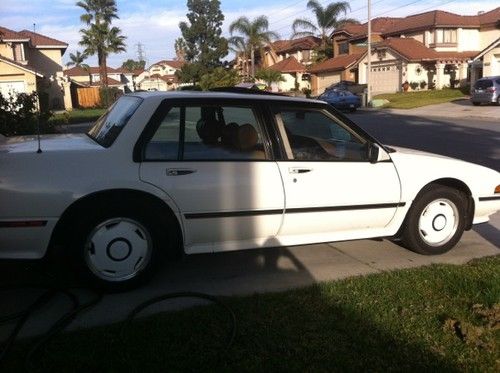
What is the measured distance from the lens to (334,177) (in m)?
4.74

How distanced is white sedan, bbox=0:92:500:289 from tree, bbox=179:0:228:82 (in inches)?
2747

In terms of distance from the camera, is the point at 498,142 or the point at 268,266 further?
the point at 498,142

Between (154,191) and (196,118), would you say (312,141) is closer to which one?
(196,118)

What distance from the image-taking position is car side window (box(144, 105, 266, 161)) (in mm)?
4387

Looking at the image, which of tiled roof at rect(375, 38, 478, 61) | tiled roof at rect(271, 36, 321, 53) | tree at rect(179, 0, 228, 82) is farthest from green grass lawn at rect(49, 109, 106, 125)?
tree at rect(179, 0, 228, 82)

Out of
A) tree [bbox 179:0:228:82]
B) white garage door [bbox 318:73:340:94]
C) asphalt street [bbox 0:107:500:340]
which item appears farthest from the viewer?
tree [bbox 179:0:228:82]

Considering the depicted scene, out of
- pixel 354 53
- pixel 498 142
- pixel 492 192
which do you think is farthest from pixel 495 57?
pixel 492 192

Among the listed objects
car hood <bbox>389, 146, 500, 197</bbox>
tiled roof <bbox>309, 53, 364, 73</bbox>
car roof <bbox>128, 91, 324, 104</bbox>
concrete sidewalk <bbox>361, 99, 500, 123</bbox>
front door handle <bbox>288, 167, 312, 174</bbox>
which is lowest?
concrete sidewalk <bbox>361, 99, 500, 123</bbox>

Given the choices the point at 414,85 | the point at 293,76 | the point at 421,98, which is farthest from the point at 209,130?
the point at 293,76

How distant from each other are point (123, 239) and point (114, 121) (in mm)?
1098

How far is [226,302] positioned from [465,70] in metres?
47.6

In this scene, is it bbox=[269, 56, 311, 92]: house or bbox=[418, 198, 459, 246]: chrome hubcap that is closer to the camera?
bbox=[418, 198, 459, 246]: chrome hubcap

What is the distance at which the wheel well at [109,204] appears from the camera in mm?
4102

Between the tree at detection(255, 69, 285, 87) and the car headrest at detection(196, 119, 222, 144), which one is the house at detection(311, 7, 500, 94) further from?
the car headrest at detection(196, 119, 222, 144)
